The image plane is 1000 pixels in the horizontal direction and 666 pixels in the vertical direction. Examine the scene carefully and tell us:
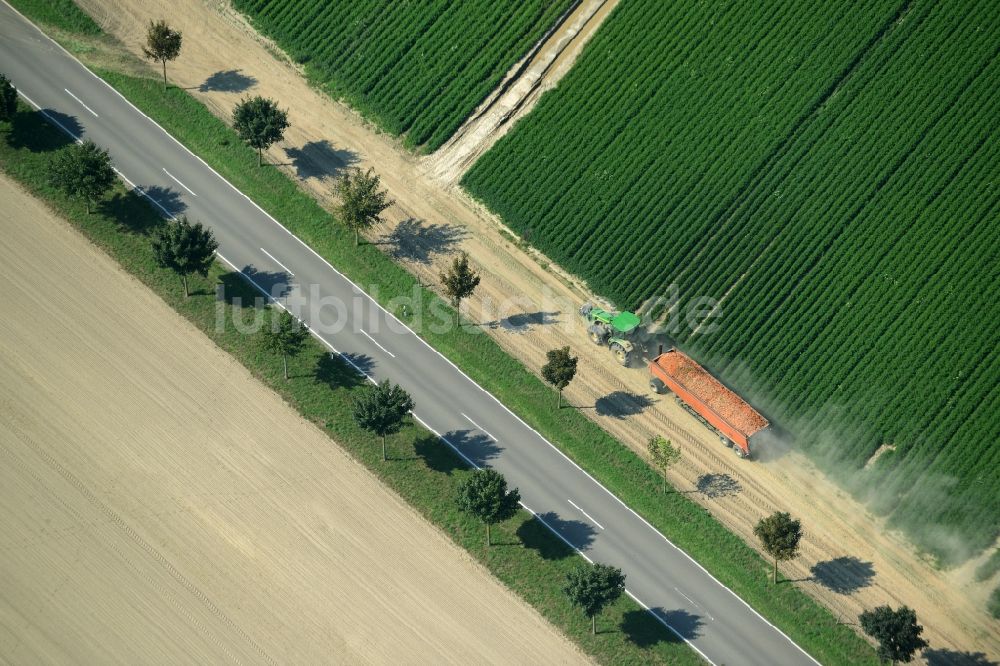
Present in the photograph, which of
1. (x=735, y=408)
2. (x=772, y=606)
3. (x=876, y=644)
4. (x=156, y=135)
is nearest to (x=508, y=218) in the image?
(x=735, y=408)

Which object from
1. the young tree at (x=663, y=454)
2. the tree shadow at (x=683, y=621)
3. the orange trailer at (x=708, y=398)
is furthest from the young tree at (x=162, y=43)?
the tree shadow at (x=683, y=621)

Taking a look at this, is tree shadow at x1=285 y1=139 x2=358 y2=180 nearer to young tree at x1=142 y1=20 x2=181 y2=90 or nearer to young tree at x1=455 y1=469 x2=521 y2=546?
young tree at x1=142 y1=20 x2=181 y2=90

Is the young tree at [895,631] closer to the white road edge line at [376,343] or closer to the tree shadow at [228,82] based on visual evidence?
the white road edge line at [376,343]

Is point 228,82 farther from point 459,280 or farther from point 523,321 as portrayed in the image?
point 523,321

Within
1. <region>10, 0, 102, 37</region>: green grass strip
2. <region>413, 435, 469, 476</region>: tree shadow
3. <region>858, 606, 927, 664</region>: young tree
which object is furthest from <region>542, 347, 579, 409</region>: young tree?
<region>10, 0, 102, 37</region>: green grass strip

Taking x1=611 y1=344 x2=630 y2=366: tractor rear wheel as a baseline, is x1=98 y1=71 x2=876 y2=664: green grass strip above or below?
below
